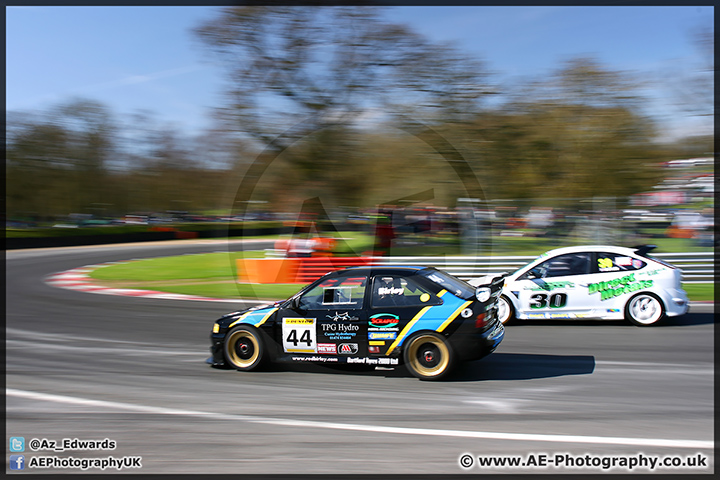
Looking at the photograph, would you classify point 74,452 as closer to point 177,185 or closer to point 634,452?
point 634,452

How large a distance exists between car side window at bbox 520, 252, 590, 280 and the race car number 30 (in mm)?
4338

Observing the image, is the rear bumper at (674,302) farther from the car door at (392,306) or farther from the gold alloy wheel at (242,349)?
the gold alloy wheel at (242,349)

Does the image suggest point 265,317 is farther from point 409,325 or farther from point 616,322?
point 616,322

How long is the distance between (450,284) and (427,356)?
923 mm

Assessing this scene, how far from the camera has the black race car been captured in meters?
6.18

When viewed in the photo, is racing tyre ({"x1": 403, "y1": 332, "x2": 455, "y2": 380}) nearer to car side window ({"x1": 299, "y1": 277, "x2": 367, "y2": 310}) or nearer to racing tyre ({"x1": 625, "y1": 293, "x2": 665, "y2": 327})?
car side window ({"x1": 299, "y1": 277, "x2": 367, "y2": 310})

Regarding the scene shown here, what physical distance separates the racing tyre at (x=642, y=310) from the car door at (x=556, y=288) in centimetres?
65

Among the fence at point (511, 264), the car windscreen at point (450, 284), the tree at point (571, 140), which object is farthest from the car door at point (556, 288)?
the tree at point (571, 140)

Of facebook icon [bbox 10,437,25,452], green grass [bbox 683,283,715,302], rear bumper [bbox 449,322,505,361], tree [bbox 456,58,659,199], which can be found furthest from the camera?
tree [bbox 456,58,659,199]

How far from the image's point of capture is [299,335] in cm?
656

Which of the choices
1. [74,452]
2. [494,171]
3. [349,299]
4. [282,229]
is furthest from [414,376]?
[494,171]

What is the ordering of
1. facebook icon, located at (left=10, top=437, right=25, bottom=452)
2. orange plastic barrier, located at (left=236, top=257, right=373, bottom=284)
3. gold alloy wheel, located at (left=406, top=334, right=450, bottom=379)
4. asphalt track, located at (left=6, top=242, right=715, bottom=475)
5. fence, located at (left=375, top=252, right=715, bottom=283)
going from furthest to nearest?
orange plastic barrier, located at (left=236, top=257, right=373, bottom=284), fence, located at (left=375, top=252, right=715, bottom=283), gold alloy wheel, located at (left=406, top=334, right=450, bottom=379), facebook icon, located at (left=10, top=437, right=25, bottom=452), asphalt track, located at (left=6, top=242, right=715, bottom=475)

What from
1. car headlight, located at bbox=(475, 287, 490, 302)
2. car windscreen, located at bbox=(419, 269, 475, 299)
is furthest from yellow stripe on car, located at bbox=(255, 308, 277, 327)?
car headlight, located at bbox=(475, 287, 490, 302)

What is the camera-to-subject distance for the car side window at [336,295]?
6.56 m
